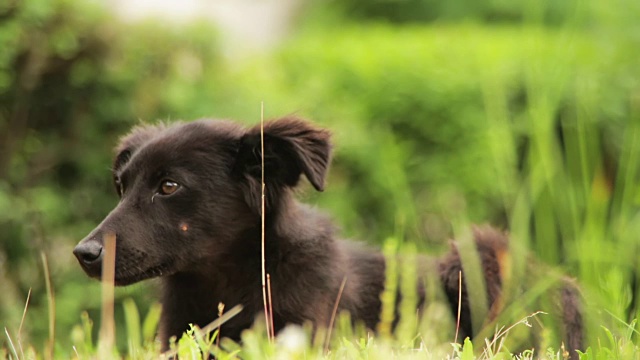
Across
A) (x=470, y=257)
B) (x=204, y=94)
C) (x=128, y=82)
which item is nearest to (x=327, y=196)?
(x=204, y=94)

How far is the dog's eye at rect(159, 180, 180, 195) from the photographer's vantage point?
403 cm

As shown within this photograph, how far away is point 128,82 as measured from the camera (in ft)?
20.4

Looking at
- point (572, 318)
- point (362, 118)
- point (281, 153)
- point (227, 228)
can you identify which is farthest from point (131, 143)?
point (362, 118)

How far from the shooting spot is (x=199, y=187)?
159 inches

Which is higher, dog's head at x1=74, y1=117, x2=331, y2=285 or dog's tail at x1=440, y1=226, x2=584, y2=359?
dog's head at x1=74, y1=117, x2=331, y2=285

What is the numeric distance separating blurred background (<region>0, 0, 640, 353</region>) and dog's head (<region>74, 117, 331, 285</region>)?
0.34 meters

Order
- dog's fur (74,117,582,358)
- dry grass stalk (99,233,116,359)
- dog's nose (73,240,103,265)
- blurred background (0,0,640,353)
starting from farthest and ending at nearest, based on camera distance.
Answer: blurred background (0,0,640,353), dog's fur (74,117,582,358), dog's nose (73,240,103,265), dry grass stalk (99,233,116,359)

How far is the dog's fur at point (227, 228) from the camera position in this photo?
3.95 metres

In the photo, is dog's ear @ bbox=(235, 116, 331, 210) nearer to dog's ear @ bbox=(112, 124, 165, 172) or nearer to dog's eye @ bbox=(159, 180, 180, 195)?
dog's eye @ bbox=(159, 180, 180, 195)

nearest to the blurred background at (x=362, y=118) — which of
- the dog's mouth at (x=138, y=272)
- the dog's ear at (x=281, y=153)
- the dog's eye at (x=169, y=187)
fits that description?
the dog's ear at (x=281, y=153)

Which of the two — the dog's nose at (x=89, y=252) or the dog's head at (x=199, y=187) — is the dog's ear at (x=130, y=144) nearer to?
the dog's head at (x=199, y=187)

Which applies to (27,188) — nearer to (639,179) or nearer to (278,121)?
(278,121)

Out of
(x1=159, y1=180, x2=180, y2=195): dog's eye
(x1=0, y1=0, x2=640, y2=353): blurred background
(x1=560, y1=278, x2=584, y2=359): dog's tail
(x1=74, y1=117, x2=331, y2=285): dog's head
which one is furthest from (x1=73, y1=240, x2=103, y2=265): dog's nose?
(x1=560, y1=278, x2=584, y2=359): dog's tail

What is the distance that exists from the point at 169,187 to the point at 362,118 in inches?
157
